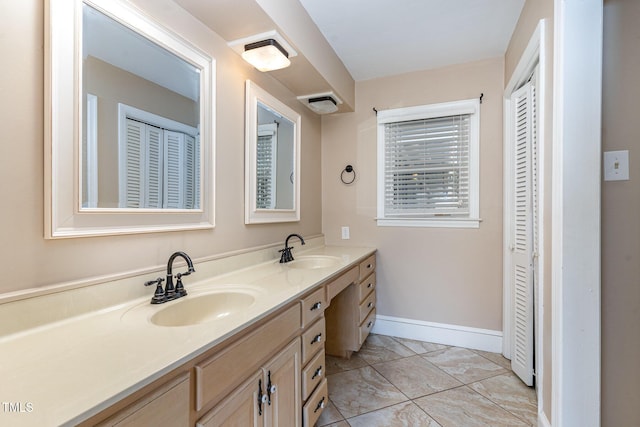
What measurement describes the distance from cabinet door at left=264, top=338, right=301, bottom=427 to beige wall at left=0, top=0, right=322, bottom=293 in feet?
2.14

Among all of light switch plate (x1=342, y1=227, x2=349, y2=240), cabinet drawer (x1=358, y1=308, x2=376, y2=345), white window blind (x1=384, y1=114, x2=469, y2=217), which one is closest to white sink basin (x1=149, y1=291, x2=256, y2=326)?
cabinet drawer (x1=358, y1=308, x2=376, y2=345)

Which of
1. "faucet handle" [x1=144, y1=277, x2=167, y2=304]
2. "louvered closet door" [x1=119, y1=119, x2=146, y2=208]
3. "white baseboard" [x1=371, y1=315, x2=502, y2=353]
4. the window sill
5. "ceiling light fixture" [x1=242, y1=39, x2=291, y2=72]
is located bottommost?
"white baseboard" [x1=371, y1=315, x2=502, y2=353]

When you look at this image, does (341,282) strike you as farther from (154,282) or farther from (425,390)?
(154,282)

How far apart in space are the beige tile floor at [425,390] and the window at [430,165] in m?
1.10

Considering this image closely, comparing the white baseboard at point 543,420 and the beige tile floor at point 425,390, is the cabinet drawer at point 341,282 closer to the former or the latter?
the beige tile floor at point 425,390

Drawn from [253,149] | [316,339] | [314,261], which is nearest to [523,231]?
[314,261]

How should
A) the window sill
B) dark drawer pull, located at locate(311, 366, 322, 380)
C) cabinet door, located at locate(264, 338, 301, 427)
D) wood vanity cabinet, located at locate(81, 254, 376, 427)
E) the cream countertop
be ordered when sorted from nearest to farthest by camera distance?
the cream countertop, wood vanity cabinet, located at locate(81, 254, 376, 427), cabinet door, located at locate(264, 338, 301, 427), dark drawer pull, located at locate(311, 366, 322, 380), the window sill

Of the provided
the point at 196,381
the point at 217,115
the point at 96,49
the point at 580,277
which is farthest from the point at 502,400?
the point at 96,49

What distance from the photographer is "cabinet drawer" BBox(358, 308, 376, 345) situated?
2.35 m

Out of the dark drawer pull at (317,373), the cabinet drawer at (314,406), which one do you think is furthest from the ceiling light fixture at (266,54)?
the cabinet drawer at (314,406)

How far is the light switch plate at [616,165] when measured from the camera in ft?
4.07

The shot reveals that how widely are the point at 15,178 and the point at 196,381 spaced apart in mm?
788

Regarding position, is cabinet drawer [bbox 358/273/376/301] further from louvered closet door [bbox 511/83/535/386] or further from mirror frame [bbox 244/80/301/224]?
louvered closet door [bbox 511/83/535/386]

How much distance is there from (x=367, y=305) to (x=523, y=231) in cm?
127
